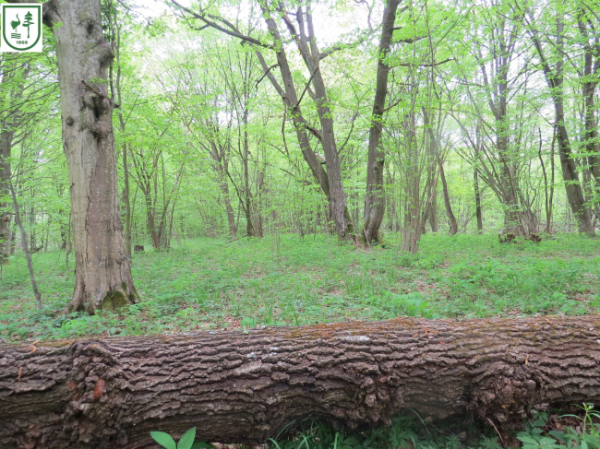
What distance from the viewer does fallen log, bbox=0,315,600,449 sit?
4.21 ft

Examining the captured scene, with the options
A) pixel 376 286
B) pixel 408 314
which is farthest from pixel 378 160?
pixel 408 314

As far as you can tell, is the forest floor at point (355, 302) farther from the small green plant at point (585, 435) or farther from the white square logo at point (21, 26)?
the white square logo at point (21, 26)

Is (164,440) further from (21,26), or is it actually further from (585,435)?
(21,26)

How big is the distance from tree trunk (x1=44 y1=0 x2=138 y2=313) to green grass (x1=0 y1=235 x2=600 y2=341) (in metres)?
0.44

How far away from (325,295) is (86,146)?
12.4 ft

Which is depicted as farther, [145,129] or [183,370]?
[145,129]

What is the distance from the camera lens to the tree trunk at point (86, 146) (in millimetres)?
3615

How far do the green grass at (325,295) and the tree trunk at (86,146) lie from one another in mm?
441

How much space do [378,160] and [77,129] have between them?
700 centimetres

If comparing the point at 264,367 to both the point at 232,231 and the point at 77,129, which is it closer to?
the point at 77,129

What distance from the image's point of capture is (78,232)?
11.9 feet

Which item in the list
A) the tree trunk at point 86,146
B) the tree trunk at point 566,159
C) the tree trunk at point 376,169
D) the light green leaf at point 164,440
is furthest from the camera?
the tree trunk at point 566,159

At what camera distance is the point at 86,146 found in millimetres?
3621

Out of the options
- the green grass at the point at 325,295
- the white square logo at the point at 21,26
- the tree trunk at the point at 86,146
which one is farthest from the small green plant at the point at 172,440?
the white square logo at the point at 21,26
